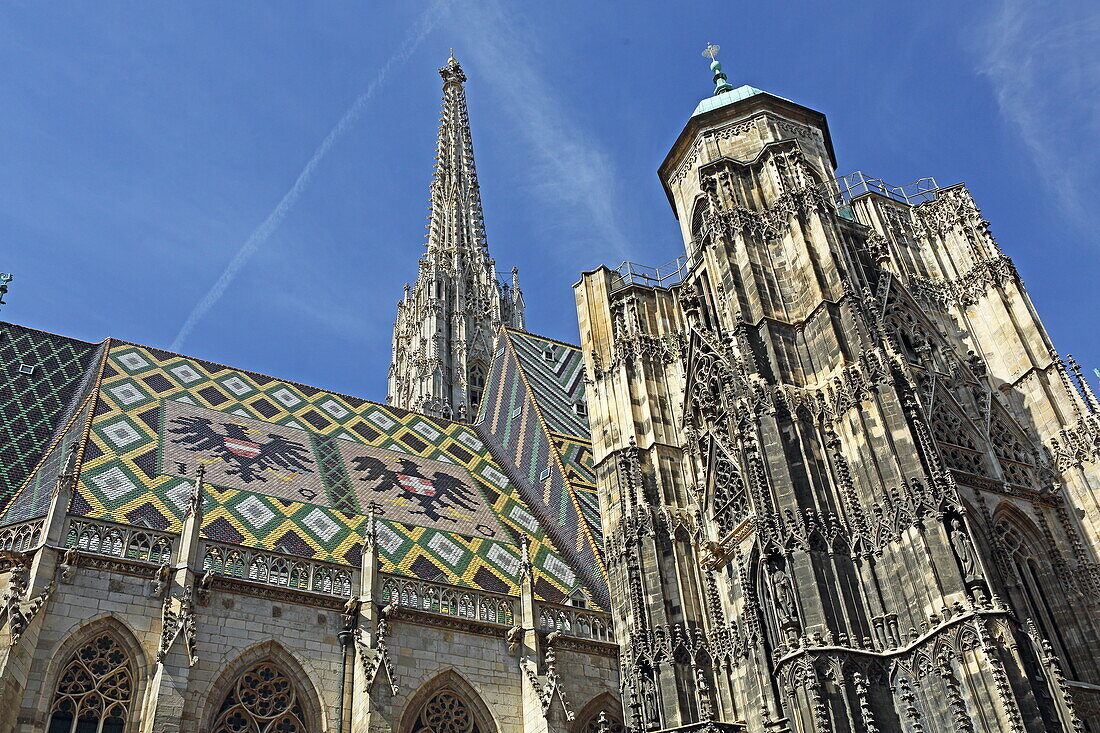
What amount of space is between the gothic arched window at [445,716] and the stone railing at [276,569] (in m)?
1.92

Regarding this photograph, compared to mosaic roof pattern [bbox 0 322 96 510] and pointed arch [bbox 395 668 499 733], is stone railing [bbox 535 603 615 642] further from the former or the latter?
mosaic roof pattern [bbox 0 322 96 510]

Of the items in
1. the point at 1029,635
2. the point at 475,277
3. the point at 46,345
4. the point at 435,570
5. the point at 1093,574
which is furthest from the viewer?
the point at 475,277

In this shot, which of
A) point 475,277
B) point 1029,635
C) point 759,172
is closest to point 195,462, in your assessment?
point 759,172

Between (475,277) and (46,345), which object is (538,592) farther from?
(475,277)

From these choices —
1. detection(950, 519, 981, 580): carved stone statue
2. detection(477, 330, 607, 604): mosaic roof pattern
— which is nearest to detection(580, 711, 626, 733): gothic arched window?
detection(477, 330, 607, 604): mosaic roof pattern

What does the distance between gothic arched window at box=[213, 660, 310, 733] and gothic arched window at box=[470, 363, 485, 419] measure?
17.1m

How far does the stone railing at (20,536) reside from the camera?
12.8 m

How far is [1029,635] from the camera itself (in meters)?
10.1

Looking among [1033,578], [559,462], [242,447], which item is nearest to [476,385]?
[559,462]

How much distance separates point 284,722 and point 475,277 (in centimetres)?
2485

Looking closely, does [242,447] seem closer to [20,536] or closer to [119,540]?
[119,540]

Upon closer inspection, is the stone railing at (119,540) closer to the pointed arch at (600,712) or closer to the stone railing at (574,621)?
the stone railing at (574,621)

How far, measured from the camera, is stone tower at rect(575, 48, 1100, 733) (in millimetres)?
10195

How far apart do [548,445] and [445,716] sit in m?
7.13
